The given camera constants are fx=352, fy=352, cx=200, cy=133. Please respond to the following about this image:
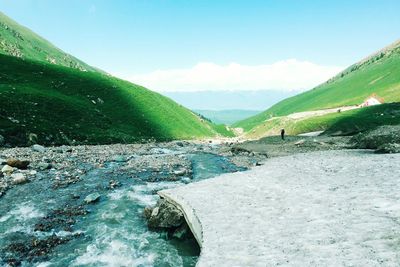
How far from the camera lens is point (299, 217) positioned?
692 inches

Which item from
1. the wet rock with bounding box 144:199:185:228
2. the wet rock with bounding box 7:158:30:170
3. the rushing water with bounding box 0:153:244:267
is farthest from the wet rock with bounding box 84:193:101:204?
the wet rock with bounding box 7:158:30:170

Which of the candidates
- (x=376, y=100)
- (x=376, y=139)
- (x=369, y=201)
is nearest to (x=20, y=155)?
(x=369, y=201)

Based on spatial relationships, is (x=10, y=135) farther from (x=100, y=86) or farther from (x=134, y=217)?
(x=100, y=86)

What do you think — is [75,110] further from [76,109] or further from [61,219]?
[61,219]

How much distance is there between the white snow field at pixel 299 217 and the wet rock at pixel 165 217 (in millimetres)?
697

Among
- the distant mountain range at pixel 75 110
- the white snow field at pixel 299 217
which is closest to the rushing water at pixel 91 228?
the white snow field at pixel 299 217

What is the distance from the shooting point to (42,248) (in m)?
19.7

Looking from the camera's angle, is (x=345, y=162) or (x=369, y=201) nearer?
(x=369, y=201)

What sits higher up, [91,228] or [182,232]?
[182,232]

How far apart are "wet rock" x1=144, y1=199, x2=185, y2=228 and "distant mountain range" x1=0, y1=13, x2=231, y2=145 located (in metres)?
40.1

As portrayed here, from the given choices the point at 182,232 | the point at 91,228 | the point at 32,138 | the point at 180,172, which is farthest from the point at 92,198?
the point at 32,138

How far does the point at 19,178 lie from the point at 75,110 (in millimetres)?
50186

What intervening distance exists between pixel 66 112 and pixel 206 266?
230 feet

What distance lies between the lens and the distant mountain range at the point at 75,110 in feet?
203
